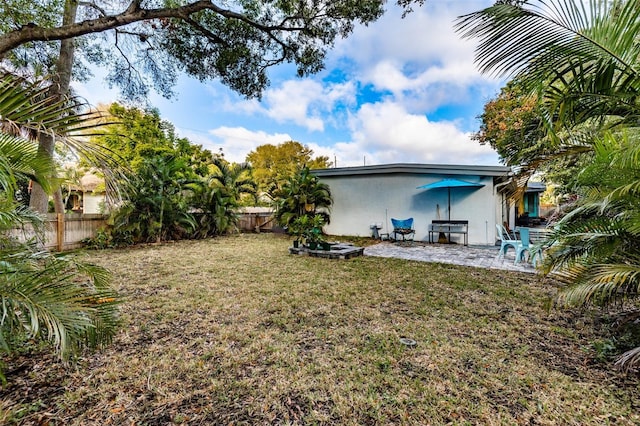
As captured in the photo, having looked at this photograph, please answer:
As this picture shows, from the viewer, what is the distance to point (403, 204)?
10836 mm

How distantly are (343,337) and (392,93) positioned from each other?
1220 centimetres

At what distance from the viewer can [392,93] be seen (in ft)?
42.1

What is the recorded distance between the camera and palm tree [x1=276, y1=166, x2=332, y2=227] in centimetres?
1135

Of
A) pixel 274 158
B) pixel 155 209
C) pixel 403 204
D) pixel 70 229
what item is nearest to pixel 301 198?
pixel 403 204

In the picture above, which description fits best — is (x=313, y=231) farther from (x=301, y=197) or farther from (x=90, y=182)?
(x=90, y=182)

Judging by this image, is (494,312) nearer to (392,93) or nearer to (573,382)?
(573,382)

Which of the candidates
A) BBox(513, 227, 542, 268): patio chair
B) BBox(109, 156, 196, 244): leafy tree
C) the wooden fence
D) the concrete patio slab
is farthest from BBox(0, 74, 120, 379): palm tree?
BBox(109, 156, 196, 244): leafy tree

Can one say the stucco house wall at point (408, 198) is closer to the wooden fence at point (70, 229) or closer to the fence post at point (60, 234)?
the wooden fence at point (70, 229)

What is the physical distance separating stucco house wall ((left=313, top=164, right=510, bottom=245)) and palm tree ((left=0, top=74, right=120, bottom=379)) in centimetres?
991

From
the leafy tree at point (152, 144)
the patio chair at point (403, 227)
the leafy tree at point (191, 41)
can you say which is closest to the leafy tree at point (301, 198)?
the patio chair at point (403, 227)

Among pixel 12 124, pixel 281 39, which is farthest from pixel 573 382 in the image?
pixel 281 39

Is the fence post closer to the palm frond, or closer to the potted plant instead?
the potted plant

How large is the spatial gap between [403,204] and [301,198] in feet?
13.0

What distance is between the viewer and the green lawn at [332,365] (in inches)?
78.3
